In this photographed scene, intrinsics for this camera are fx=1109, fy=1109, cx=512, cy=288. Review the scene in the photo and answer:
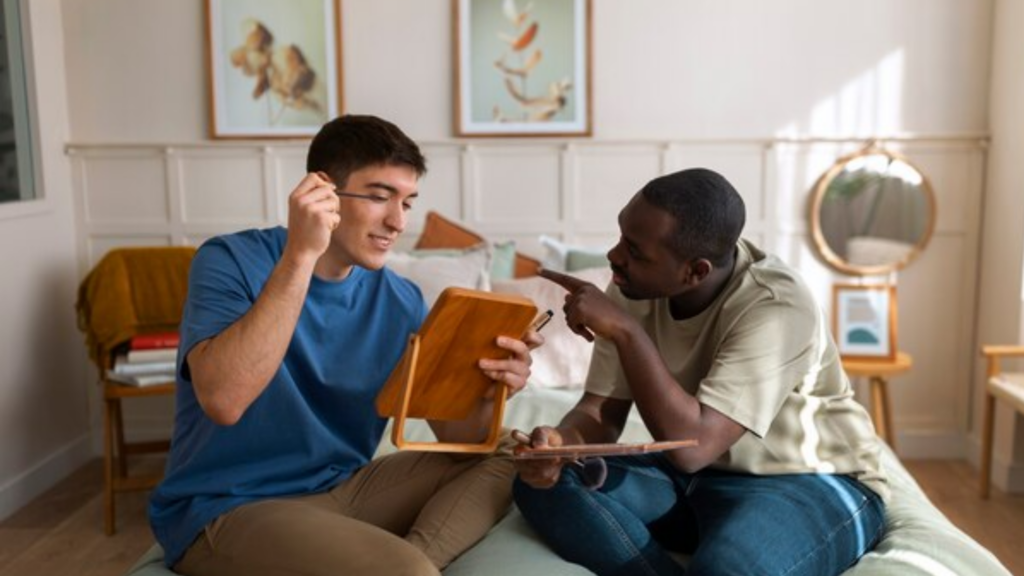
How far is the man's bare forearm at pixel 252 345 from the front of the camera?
1.79 meters

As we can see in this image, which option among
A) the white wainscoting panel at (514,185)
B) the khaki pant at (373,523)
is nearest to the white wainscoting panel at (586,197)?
the white wainscoting panel at (514,185)

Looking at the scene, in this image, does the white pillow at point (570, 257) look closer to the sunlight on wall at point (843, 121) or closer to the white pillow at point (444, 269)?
the white pillow at point (444, 269)

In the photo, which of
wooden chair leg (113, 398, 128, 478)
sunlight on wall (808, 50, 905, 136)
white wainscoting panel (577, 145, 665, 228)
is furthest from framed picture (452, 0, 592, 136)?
wooden chair leg (113, 398, 128, 478)

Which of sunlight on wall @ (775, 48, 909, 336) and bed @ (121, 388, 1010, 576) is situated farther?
sunlight on wall @ (775, 48, 909, 336)

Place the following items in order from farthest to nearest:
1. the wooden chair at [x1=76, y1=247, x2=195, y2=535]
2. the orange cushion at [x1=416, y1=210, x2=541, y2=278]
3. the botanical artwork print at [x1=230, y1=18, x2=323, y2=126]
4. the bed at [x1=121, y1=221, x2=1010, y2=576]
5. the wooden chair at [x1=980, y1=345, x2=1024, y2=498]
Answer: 1. the botanical artwork print at [x1=230, y1=18, x2=323, y2=126]
2. the orange cushion at [x1=416, y1=210, x2=541, y2=278]
3. the wooden chair at [x1=76, y1=247, x2=195, y2=535]
4. the wooden chair at [x1=980, y1=345, x2=1024, y2=498]
5. the bed at [x1=121, y1=221, x2=1010, y2=576]

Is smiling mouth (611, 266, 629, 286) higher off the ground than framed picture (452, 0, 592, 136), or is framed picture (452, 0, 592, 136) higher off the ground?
framed picture (452, 0, 592, 136)

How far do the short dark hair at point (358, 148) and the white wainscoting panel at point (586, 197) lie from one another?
6.81 feet

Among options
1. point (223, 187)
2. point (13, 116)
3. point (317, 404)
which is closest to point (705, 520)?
point (317, 404)

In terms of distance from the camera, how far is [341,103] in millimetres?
4133

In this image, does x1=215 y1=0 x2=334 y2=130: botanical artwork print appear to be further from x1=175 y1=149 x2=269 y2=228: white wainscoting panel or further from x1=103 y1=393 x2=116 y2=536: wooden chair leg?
x1=103 y1=393 x2=116 y2=536: wooden chair leg

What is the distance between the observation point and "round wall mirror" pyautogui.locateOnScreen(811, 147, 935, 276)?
411 cm

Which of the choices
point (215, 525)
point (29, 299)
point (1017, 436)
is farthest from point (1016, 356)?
point (29, 299)

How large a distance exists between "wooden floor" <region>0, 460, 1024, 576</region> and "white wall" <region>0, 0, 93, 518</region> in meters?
0.12

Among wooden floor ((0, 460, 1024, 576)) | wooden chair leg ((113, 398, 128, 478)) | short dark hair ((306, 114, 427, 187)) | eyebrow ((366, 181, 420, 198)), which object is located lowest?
wooden floor ((0, 460, 1024, 576))
